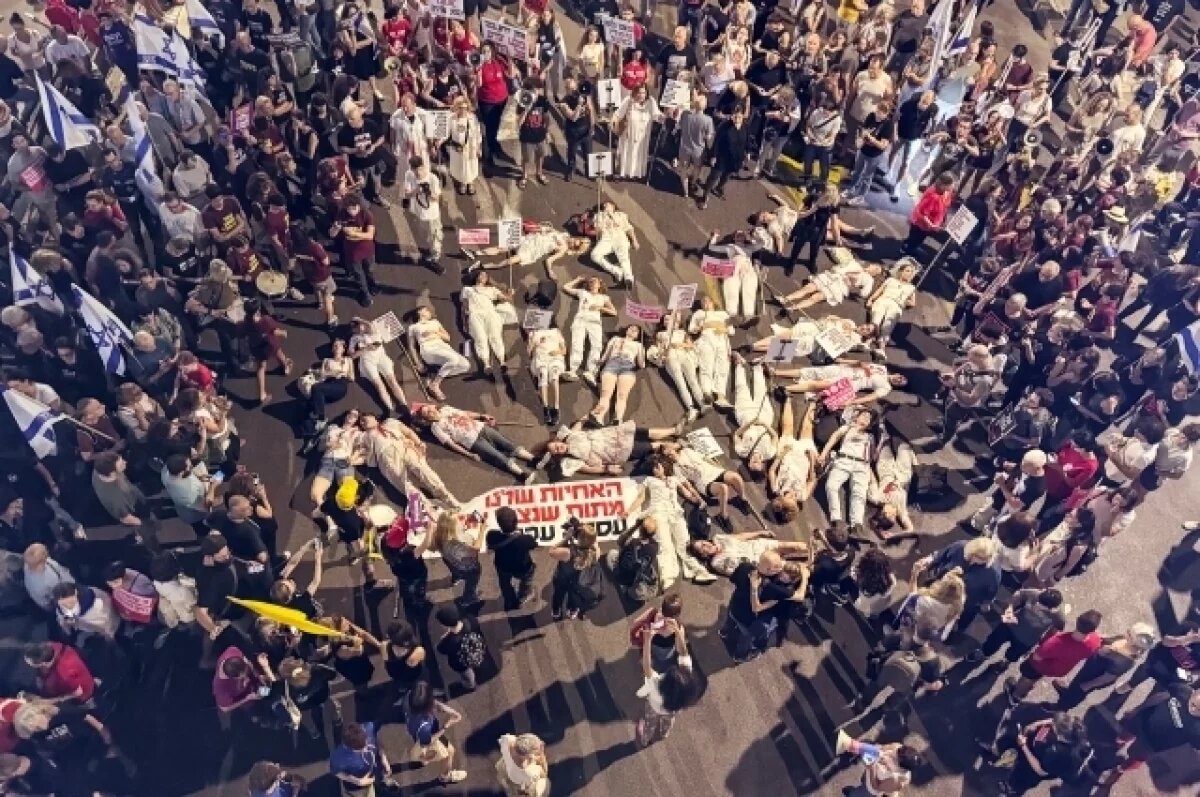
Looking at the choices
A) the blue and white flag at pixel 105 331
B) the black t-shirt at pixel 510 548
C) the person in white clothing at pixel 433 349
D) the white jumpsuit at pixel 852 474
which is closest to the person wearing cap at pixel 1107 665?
the white jumpsuit at pixel 852 474

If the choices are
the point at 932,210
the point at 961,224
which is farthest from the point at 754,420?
the point at 932,210

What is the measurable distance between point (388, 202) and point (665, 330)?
22.2 feet

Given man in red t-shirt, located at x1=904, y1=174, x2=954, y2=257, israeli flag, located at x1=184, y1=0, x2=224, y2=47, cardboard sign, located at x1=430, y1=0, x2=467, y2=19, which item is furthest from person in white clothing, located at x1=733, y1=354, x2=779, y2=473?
israeli flag, located at x1=184, y1=0, x2=224, y2=47

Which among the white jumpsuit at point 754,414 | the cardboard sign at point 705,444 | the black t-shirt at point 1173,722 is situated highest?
the white jumpsuit at point 754,414

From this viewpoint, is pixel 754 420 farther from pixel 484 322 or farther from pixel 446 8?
pixel 446 8

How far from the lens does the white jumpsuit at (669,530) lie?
14195 mm

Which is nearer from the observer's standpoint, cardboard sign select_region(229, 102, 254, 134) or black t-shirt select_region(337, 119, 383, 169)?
cardboard sign select_region(229, 102, 254, 134)

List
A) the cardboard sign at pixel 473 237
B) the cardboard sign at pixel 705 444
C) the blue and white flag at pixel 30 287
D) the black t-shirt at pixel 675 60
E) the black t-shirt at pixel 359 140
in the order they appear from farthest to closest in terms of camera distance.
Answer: the black t-shirt at pixel 675 60, the black t-shirt at pixel 359 140, the cardboard sign at pixel 473 237, the cardboard sign at pixel 705 444, the blue and white flag at pixel 30 287

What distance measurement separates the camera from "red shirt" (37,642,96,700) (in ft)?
36.7

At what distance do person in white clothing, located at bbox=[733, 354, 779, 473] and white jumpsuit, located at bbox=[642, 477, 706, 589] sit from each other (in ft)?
5.01

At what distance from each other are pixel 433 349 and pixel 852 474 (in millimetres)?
7293

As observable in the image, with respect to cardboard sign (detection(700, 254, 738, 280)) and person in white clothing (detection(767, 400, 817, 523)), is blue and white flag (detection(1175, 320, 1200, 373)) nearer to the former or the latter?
person in white clothing (detection(767, 400, 817, 523))

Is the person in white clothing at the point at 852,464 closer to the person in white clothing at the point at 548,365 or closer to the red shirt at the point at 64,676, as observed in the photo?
the person in white clothing at the point at 548,365

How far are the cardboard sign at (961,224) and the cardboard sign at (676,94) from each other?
5757 millimetres
